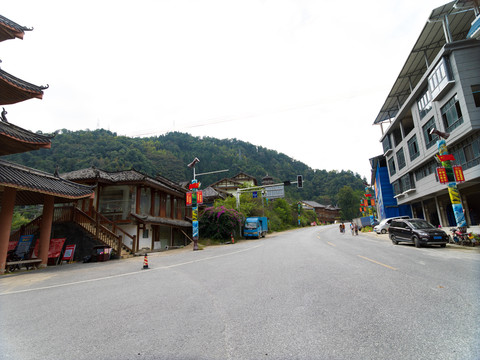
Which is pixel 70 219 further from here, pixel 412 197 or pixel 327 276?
pixel 412 197

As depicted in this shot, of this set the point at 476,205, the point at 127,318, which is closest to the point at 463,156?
the point at 476,205

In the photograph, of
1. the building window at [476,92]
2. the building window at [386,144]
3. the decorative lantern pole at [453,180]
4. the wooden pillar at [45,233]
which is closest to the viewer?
the wooden pillar at [45,233]

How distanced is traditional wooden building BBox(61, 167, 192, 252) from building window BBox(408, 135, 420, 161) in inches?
1107

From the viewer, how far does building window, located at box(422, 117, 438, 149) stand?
994 inches

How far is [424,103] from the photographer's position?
26.5 meters

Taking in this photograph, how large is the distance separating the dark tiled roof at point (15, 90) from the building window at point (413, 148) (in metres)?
34.7

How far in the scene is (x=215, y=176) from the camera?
268 feet

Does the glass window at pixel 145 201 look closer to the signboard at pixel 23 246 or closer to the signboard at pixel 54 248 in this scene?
the signboard at pixel 54 248

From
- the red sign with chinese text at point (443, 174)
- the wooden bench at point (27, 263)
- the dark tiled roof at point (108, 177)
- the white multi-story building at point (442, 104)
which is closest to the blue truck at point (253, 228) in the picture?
the dark tiled roof at point (108, 177)

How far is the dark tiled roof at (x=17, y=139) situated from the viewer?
38.8ft

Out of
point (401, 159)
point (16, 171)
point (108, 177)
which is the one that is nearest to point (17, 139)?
point (16, 171)

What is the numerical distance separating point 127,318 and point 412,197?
36327 mm

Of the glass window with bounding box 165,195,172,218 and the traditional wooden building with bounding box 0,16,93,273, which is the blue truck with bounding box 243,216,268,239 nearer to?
the glass window with bounding box 165,195,172,218

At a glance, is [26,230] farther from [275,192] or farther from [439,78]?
[439,78]
